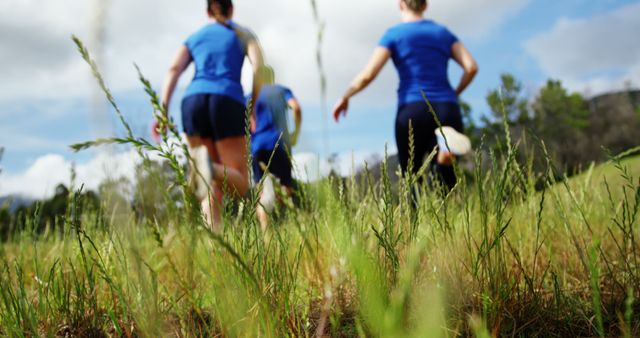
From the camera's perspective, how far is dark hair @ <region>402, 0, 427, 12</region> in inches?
151

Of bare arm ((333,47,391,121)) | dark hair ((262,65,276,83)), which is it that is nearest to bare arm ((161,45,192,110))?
bare arm ((333,47,391,121))

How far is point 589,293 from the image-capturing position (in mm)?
1522

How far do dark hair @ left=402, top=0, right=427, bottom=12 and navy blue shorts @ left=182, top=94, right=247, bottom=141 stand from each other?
158 cm

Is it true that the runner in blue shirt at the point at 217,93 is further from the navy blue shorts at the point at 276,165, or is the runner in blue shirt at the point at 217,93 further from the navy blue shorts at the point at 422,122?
the navy blue shorts at the point at 422,122

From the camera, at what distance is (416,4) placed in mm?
3848

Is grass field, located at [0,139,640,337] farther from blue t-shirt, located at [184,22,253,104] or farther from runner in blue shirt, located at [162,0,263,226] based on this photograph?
blue t-shirt, located at [184,22,253,104]

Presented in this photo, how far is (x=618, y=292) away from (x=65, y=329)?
5.51 ft

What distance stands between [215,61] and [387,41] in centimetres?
135

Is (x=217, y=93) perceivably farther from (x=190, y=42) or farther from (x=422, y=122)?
(x=422, y=122)

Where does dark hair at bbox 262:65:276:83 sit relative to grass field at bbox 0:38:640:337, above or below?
above

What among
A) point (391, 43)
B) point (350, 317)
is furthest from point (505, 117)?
point (391, 43)

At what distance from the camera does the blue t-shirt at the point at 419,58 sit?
372 centimetres

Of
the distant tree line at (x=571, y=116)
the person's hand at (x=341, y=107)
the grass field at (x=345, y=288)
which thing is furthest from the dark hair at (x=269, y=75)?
the distant tree line at (x=571, y=116)

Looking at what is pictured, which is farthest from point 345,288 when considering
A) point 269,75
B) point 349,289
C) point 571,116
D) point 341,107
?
point 571,116
